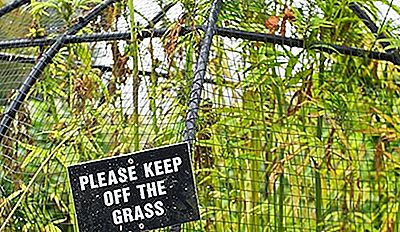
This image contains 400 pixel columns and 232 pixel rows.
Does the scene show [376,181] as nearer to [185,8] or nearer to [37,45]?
[185,8]

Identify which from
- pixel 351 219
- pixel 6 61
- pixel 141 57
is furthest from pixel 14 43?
pixel 351 219

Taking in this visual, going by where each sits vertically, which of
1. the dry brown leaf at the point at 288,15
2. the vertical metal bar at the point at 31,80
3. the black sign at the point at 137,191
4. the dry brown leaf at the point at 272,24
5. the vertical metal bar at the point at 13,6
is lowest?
the black sign at the point at 137,191

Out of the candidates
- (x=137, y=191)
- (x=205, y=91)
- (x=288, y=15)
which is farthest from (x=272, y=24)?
(x=137, y=191)

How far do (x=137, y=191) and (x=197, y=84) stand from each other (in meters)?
0.16

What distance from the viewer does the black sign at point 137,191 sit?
2.53 feet

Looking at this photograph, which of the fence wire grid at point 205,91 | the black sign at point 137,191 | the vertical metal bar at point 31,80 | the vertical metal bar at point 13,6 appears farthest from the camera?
the vertical metal bar at point 13,6

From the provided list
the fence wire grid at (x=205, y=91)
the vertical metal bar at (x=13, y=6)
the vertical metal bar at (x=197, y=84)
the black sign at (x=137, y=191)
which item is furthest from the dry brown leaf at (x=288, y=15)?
the vertical metal bar at (x=13, y=6)

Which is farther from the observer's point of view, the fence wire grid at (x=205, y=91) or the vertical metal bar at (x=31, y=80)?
the vertical metal bar at (x=31, y=80)

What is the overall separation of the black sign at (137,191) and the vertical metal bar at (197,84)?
0.11 ft

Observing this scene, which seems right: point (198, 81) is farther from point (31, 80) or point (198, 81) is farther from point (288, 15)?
point (31, 80)

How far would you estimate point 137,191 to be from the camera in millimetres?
775

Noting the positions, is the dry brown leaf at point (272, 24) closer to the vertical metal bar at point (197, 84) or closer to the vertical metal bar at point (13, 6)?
the vertical metal bar at point (197, 84)

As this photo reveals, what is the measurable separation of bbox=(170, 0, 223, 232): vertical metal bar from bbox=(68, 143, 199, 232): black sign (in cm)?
3

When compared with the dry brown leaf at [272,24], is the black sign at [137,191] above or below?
below
